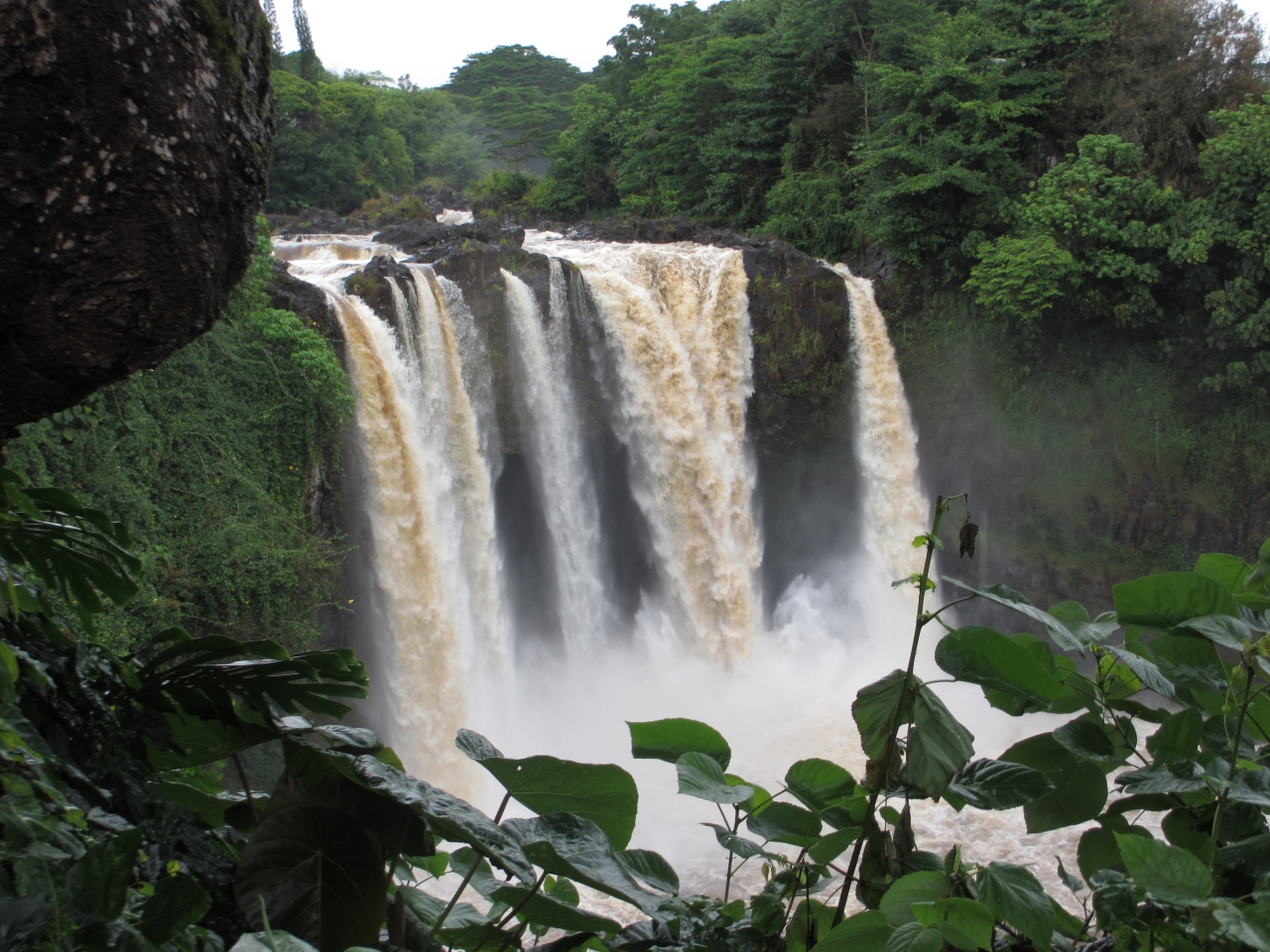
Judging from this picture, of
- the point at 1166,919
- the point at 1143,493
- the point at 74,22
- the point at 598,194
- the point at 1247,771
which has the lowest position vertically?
the point at 1143,493

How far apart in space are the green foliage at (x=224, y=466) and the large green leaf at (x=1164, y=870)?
770 centimetres

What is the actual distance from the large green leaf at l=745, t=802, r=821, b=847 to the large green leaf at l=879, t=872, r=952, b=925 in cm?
20

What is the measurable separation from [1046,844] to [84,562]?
9601 mm

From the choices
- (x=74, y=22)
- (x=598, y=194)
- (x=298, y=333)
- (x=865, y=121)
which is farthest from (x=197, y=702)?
(x=598, y=194)

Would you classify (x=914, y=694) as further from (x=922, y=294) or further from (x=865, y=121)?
(x=865, y=121)

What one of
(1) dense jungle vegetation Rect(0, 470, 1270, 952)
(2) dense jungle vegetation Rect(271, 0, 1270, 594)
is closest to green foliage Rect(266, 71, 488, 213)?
(2) dense jungle vegetation Rect(271, 0, 1270, 594)

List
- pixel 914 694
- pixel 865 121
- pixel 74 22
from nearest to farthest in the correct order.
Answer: pixel 914 694
pixel 74 22
pixel 865 121

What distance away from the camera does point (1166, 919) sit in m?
0.89

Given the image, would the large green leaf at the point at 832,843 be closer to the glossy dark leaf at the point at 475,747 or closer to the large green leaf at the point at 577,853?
the large green leaf at the point at 577,853

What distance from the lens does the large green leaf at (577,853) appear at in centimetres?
87

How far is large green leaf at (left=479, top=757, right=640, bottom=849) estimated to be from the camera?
95 centimetres

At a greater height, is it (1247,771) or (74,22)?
(74,22)

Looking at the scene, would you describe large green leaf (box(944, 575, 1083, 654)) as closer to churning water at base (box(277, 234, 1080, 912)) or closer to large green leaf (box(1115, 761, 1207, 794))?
large green leaf (box(1115, 761, 1207, 794))

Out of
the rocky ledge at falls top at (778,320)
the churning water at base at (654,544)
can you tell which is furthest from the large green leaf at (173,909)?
the rocky ledge at falls top at (778,320)
